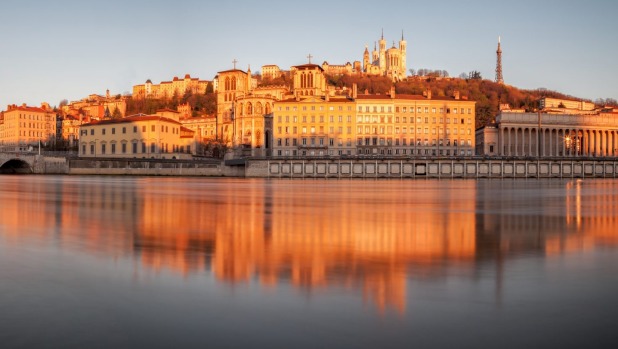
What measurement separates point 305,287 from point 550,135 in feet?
441

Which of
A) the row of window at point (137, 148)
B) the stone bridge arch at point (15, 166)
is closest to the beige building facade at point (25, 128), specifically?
the row of window at point (137, 148)

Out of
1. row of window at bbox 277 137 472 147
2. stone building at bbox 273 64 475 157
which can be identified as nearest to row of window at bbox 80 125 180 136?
stone building at bbox 273 64 475 157

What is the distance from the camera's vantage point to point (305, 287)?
7.84 metres

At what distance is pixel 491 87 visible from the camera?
178875 mm

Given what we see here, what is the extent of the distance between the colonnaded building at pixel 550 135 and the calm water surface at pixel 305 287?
11974 cm

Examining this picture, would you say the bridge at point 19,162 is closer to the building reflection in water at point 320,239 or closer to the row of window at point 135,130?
the row of window at point 135,130

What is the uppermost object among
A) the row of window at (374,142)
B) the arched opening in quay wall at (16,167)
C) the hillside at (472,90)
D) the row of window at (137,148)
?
the hillside at (472,90)

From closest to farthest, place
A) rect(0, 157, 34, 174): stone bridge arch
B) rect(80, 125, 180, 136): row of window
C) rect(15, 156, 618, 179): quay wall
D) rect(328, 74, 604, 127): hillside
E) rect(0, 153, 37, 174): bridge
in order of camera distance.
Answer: rect(15, 156, 618, 179): quay wall < rect(0, 153, 37, 174): bridge < rect(0, 157, 34, 174): stone bridge arch < rect(80, 125, 180, 136): row of window < rect(328, 74, 604, 127): hillside

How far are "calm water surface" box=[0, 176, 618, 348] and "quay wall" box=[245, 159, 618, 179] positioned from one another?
80775 millimetres

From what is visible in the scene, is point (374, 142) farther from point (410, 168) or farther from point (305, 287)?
point (305, 287)

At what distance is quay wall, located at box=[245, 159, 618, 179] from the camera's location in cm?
9606

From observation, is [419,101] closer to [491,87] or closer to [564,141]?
[564,141]

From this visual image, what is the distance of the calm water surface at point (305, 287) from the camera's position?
584 centimetres

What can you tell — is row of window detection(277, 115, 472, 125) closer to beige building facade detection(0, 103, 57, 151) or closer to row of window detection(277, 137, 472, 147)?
row of window detection(277, 137, 472, 147)
